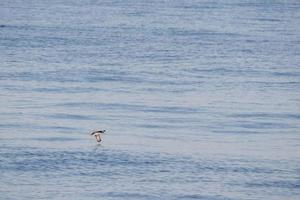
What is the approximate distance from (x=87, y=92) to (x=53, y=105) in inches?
194

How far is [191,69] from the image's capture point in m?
69.6

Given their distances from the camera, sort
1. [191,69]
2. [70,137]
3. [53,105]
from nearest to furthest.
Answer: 1. [70,137]
2. [53,105]
3. [191,69]

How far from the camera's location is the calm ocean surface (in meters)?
40.8

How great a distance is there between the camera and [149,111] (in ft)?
179

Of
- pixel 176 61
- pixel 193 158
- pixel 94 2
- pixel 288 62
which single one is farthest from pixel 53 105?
pixel 94 2

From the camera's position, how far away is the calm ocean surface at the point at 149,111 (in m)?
40.8

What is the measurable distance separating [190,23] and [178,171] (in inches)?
2422

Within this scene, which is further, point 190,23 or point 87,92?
point 190,23

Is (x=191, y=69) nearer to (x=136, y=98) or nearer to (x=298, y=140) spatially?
(x=136, y=98)

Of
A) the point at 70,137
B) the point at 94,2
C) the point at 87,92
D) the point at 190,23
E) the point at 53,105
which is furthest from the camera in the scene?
the point at 94,2

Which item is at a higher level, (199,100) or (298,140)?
(199,100)

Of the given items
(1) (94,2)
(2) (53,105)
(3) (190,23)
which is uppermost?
(1) (94,2)

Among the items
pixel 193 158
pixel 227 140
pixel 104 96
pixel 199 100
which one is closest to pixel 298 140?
pixel 227 140

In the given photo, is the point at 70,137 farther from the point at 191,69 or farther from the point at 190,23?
the point at 190,23
